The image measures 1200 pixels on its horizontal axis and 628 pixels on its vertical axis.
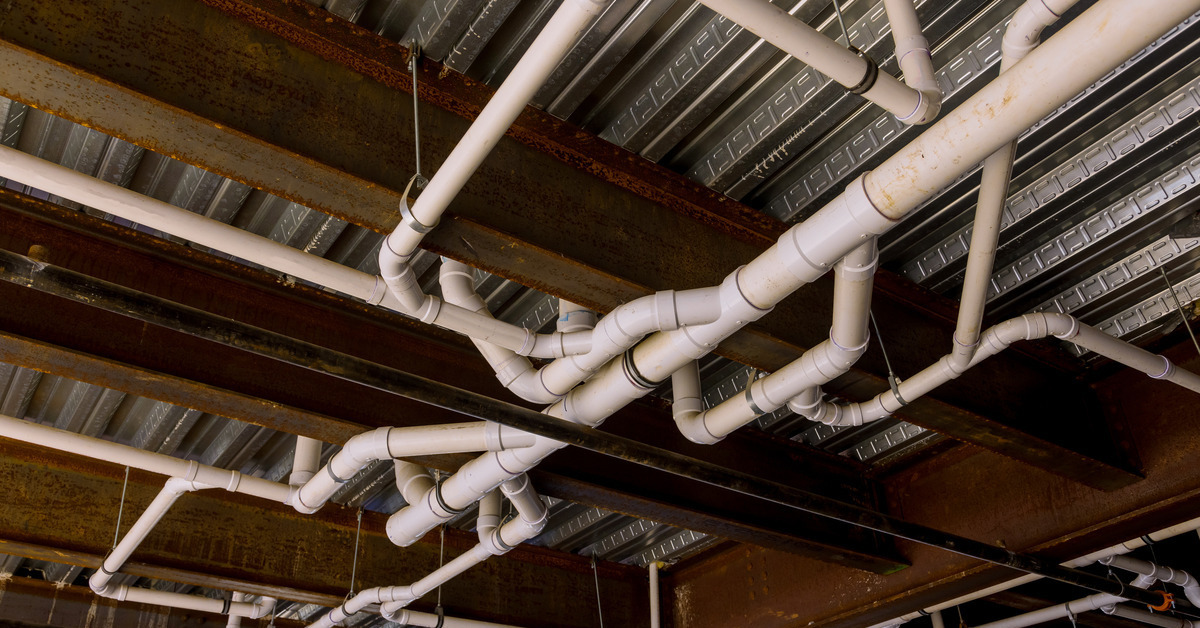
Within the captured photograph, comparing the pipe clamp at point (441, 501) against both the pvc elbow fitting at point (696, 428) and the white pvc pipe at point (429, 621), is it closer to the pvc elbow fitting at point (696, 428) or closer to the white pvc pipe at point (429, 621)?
the pvc elbow fitting at point (696, 428)

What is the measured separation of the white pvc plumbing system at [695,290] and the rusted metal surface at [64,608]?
2.35m

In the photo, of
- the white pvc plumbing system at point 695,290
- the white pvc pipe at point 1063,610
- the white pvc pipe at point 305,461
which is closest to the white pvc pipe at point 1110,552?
the white pvc pipe at point 1063,610

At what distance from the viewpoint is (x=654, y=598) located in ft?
19.9

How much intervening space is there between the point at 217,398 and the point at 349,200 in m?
1.34

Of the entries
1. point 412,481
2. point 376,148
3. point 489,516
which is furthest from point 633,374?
point 489,516

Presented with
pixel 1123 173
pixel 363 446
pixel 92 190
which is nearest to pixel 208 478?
pixel 363 446

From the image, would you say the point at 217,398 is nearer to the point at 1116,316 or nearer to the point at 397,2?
the point at 397,2

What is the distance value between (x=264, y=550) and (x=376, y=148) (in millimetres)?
3430

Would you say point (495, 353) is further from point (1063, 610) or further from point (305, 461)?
point (1063, 610)

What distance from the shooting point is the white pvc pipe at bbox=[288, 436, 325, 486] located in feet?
14.0

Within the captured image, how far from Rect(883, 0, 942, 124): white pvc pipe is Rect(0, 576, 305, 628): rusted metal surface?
595 cm

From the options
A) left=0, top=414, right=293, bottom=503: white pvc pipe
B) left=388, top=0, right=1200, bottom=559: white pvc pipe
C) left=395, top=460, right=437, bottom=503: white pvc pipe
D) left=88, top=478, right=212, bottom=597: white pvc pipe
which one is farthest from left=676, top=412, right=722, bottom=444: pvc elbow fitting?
left=88, top=478, right=212, bottom=597: white pvc pipe

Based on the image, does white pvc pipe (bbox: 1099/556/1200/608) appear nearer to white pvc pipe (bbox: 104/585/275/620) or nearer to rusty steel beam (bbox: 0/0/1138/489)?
rusty steel beam (bbox: 0/0/1138/489)

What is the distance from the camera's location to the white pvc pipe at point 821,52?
189cm
